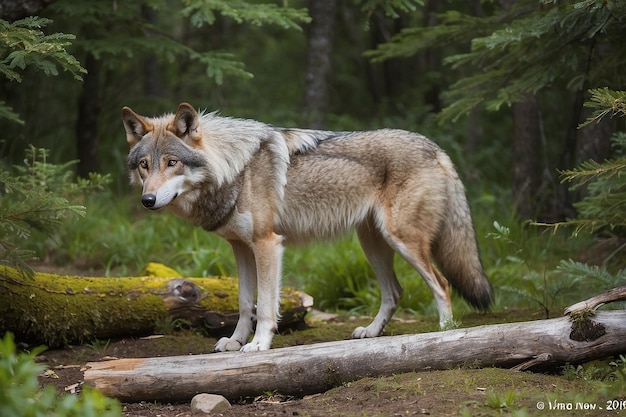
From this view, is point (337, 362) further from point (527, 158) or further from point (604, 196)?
point (527, 158)

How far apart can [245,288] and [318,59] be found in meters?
4.99

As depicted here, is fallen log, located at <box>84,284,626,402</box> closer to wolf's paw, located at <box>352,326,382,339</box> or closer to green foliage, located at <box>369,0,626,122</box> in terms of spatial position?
wolf's paw, located at <box>352,326,382,339</box>

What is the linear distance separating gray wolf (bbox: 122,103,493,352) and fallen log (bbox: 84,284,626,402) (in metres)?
0.64

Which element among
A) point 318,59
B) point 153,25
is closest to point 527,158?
Answer: point 318,59

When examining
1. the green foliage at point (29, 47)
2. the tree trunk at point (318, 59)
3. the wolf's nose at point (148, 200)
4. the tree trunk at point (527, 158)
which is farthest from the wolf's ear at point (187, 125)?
the tree trunk at point (527, 158)

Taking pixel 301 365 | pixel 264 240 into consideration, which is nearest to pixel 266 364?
pixel 301 365

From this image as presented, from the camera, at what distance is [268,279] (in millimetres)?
5215

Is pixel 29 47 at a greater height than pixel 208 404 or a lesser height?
greater

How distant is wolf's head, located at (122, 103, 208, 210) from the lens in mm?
4855

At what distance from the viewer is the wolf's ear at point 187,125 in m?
5.00

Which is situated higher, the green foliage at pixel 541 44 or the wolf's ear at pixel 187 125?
the green foliage at pixel 541 44

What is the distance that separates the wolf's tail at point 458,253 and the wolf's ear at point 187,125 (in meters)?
1.97

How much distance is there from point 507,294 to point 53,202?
4.50m

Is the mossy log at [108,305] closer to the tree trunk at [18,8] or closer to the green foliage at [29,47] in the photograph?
the green foliage at [29,47]
